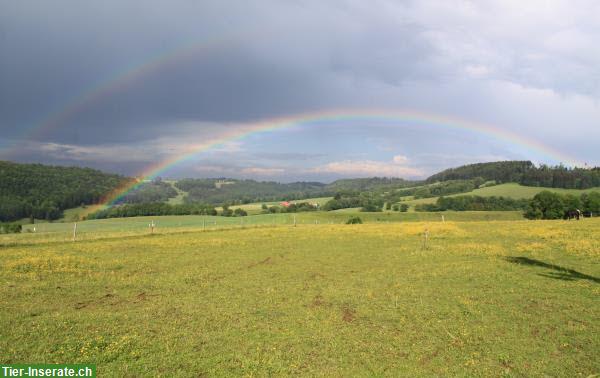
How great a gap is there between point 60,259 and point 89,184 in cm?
16863

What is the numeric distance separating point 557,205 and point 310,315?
9836cm

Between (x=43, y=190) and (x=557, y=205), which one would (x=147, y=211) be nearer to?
(x=43, y=190)

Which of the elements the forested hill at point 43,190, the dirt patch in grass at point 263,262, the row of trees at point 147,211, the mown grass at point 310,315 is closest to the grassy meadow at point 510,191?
the row of trees at point 147,211

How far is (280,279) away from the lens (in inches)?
775

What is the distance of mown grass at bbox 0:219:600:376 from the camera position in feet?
30.1

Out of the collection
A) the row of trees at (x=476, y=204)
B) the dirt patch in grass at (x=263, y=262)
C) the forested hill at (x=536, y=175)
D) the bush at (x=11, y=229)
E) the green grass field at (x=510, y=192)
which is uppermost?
the forested hill at (x=536, y=175)

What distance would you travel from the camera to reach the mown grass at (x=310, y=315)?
30.1 ft

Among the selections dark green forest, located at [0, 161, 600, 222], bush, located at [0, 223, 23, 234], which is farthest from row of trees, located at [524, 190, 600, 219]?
bush, located at [0, 223, 23, 234]

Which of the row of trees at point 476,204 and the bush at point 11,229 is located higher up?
the row of trees at point 476,204

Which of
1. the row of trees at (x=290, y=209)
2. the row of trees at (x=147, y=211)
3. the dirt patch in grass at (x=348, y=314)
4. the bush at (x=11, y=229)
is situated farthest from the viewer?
the row of trees at (x=290, y=209)

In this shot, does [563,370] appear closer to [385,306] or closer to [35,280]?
[385,306]

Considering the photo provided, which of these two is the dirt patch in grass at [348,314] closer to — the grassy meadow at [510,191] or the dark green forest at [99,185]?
the dark green forest at [99,185]

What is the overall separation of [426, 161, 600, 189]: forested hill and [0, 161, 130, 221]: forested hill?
17239 cm

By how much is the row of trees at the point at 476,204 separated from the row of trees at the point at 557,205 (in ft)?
93.6
